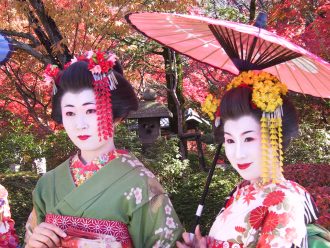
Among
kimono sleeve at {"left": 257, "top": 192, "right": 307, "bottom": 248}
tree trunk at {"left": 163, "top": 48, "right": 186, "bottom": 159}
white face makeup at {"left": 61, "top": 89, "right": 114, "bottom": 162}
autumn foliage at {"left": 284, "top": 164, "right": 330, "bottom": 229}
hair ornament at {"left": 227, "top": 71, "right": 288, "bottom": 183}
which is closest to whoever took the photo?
kimono sleeve at {"left": 257, "top": 192, "right": 307, "bottom": 248}

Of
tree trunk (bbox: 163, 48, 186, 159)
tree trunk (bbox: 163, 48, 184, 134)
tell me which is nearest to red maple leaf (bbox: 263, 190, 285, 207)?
tree trunk (bbox: 163, 48, 186, 159)

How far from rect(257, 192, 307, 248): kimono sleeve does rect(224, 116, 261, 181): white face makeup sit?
226mm

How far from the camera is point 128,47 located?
8805 mm

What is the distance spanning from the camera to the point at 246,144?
7.66 ft

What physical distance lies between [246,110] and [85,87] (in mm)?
933

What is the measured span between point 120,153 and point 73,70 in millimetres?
559

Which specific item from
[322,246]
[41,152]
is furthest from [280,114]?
[41,152]

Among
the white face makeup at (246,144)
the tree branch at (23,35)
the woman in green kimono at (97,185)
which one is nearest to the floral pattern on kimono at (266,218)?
the white face makeup at (246,144)

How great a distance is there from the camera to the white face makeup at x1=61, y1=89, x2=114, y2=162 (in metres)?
2.64

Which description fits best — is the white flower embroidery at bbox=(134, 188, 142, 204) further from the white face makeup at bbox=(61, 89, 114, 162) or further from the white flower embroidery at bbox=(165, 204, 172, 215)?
the white face makeup at bbox=(61, 89, 114, 162)

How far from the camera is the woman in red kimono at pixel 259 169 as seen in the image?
2.18m

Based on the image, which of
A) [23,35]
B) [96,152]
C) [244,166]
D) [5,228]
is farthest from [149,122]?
[244,166]

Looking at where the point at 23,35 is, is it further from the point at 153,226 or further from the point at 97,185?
the point at 153,226

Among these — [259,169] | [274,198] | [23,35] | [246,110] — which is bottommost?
[274,198]
